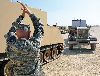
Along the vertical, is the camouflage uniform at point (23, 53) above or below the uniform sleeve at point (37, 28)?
below

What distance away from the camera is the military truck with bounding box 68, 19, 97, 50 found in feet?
76.4

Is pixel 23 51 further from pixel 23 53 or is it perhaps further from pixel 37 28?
pixel 37 28

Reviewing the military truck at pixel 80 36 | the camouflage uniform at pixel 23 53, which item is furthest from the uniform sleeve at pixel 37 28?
the military truck at pixel 80 36

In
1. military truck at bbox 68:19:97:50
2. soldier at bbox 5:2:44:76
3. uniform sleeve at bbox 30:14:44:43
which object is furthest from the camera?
military truck at bbox 68:19:97:50

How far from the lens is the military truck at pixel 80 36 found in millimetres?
23297

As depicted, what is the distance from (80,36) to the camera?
78.9ft

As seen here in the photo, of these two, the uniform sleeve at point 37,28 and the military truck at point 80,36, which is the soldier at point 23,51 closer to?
the uniform sleeve at point 37,28

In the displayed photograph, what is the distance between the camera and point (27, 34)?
13.7 feet

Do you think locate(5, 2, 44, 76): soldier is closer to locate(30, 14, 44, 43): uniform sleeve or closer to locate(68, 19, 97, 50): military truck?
locate(30, 14, 44, 43): uniform sleeve

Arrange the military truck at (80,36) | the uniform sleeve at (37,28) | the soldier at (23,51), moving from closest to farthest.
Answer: the soldier at (23,51) → the uniform sleeve at (37,28) → the military truck at (80,36)

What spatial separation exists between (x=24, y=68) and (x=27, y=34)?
1.70ft

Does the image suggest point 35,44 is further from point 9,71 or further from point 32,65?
point 9,71

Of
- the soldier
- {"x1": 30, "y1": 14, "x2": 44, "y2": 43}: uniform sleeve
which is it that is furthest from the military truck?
the soldier

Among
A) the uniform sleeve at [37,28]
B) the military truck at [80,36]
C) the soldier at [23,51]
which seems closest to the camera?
the soldier at [23,51]
